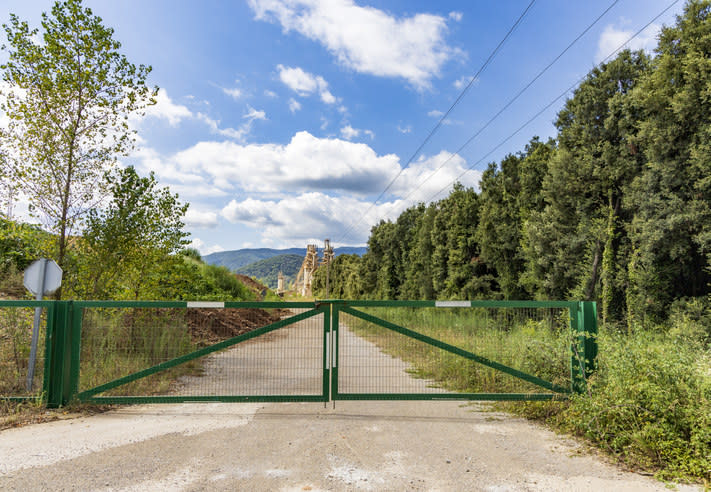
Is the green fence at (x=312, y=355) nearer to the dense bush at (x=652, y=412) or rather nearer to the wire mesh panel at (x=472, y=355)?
the wire mesh panel at (x=472, y=355)

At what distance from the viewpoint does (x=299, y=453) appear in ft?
14.1

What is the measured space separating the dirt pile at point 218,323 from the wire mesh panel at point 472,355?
4757mm

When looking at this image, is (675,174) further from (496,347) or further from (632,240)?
(496,347)

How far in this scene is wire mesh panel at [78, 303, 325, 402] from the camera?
580 centimetres

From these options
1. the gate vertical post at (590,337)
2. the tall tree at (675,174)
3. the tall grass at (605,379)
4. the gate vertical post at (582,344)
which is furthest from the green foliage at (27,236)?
the tall tree at (675,174)

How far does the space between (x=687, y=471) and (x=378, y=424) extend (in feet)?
10.1

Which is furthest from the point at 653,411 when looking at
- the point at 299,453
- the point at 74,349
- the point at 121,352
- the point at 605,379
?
the point at 74,349

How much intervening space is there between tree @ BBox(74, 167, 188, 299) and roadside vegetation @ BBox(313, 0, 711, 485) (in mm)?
5950

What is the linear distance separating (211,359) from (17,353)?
2803mm

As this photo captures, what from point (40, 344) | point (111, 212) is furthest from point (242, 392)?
point (111, 212)

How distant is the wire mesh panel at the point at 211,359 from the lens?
580 centimetres

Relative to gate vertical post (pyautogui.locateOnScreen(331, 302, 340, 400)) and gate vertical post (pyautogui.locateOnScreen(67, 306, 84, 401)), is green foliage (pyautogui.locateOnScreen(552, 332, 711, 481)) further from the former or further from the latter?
gate vertical post (pyautogui.locateOnScreen(67, 306, 84, 401))

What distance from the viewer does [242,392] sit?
6180mm

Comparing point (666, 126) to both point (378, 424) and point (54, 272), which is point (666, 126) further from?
point (54, 272)
